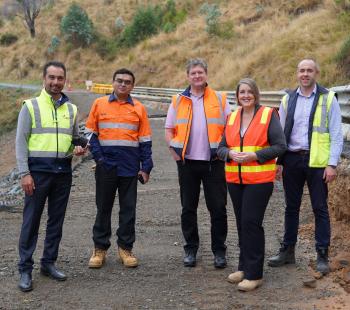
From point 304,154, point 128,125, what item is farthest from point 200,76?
point 304,154

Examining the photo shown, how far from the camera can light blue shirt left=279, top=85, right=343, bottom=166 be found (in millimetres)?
5355

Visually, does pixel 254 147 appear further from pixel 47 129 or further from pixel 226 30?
pixel 226 30

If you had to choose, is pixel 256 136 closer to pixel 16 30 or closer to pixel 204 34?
pixel 204 34

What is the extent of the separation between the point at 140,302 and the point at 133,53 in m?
36.6

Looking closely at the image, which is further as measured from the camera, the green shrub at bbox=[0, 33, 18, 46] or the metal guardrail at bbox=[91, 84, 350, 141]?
the green shrub at bbox=[0, 33, 18, 46]

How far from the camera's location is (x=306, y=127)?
5469 mm

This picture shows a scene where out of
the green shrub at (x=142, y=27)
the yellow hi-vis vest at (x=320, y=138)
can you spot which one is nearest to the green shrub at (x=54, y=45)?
the green shrub at (x=142, y=27)

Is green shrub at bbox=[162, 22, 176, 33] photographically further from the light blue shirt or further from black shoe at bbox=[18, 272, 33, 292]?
black shoe at bbox=[18, 272, 33, 292]

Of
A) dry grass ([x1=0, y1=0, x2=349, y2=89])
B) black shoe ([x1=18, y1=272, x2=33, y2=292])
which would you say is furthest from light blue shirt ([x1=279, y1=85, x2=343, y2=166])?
dry grass ([x1=0, y1=0, x2=349, y2=89])

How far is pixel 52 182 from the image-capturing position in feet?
17.7

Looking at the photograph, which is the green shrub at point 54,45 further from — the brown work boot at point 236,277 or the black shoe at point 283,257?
the brown work boot at point 236,277

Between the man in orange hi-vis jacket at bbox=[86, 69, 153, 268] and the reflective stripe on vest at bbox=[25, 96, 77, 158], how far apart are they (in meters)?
0.42

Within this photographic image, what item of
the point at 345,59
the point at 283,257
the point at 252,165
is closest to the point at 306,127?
the point at 252,165

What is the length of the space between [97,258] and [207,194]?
52.0 inches
